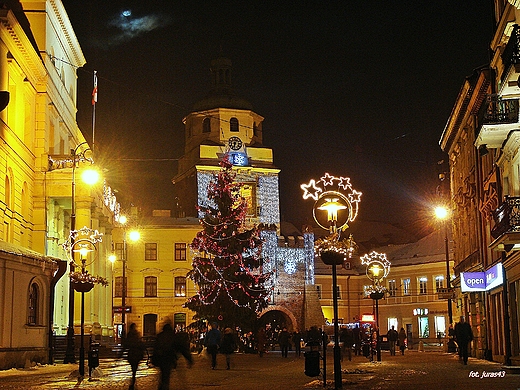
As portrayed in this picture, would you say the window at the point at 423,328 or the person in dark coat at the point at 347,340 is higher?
the window at the point at 423,328

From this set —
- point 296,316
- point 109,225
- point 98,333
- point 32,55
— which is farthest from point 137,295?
point 32,55

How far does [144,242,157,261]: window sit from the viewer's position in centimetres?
7669

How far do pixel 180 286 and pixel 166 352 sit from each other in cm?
6188

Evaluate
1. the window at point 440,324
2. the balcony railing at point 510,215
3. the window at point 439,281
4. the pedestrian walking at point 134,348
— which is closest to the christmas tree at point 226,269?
the window at point 440,324

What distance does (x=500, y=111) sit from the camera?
2670cm

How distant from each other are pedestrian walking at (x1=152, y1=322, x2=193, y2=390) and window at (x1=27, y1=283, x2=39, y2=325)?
16.3 metres

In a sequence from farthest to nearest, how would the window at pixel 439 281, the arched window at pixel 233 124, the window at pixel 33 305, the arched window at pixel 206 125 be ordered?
the arched window at pixel 206 125 → the arched window at pixel 233 124 → the window at pixel 439 281 → the window at pixel 33 305

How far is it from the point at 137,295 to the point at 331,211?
5492 centimetres

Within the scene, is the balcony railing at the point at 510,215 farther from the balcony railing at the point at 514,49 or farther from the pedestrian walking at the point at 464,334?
the pedestrian walking at the point at 464,334

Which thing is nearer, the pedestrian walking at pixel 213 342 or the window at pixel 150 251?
the pedestrian walking at pixel 213 342

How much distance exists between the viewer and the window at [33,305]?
30.7 m

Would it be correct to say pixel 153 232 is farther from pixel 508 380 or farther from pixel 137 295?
pixel 508 380

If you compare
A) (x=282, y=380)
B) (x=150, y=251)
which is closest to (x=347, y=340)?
(x=282, y=380)

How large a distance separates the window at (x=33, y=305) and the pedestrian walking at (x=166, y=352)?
16.3 m
